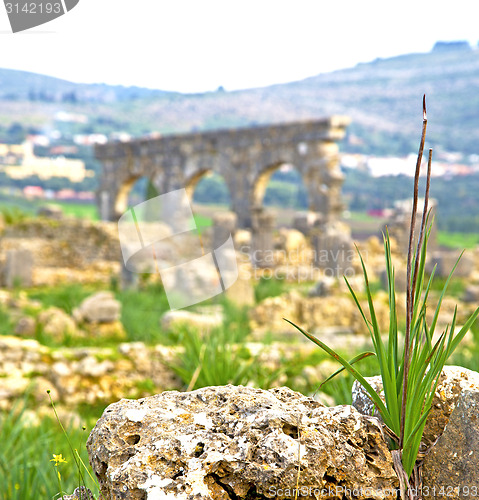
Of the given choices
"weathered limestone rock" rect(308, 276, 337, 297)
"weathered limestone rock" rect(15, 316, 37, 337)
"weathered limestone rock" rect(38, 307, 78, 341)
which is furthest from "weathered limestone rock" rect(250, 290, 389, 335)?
"weathered limestone rock" rect(15, 316, 37, 337)

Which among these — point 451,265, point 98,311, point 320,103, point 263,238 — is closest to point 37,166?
point 263,238

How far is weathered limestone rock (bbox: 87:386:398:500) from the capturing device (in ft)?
3.78

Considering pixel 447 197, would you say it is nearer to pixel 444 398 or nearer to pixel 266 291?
pixel 266 291

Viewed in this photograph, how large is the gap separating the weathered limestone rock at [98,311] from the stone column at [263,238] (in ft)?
29.7

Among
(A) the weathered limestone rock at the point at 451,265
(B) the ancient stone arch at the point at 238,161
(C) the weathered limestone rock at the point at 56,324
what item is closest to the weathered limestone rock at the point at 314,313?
(C) the weathered limestone rock at the point at 56,324

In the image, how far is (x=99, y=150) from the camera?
25656mm

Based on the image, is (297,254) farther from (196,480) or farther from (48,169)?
(48,169)

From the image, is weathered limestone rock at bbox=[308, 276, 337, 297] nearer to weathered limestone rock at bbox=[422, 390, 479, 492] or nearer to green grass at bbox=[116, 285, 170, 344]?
green grass at bbox=[116, 285, 170, 344]

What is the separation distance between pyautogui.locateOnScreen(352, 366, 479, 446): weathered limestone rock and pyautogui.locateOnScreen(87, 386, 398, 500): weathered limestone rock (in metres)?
0.19

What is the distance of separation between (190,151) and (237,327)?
1672cm

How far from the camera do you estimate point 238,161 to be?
20.7m

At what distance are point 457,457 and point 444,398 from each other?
0.53ft

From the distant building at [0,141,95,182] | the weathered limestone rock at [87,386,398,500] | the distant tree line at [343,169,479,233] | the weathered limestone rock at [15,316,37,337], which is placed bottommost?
the distant tree line at [343,169,479,233]

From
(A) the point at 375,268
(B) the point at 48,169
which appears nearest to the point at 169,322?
(A) the point at 375,268
